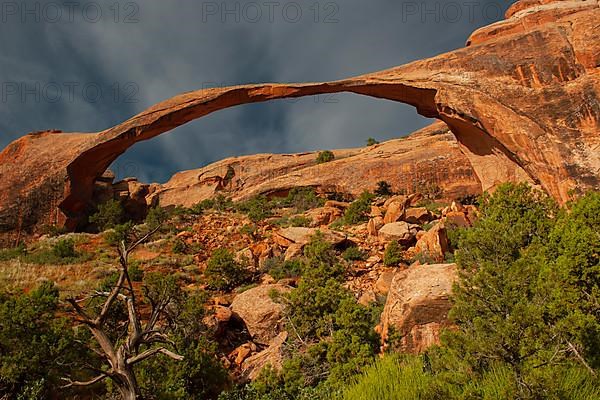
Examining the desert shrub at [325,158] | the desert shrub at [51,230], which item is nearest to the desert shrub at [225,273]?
the desert shrub at [51,230]

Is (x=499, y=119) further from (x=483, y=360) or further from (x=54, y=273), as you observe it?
(x=54, y=273)

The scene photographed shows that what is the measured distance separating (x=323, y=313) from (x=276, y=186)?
2020 cm

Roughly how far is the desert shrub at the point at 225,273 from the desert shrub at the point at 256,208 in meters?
7.62

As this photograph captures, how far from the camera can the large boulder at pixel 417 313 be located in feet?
23.1

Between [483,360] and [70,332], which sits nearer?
[483,360]

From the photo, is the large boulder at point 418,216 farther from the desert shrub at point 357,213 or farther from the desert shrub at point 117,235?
the desert shrub at point 117,235

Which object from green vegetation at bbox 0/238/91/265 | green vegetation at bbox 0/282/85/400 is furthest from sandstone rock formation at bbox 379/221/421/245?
green vegetation at bbox 0/238/91/265

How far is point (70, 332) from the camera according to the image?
725cm

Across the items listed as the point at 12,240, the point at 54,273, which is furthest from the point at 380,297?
the point at 12,240

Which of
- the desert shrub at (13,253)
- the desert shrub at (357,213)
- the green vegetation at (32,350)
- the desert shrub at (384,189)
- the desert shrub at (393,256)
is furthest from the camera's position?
the desert shrub at (384,189)

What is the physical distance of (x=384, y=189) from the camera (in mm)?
23875

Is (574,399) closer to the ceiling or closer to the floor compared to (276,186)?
closer to the floor

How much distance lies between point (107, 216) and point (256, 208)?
309 inches

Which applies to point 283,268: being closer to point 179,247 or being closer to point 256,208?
point 179,247
